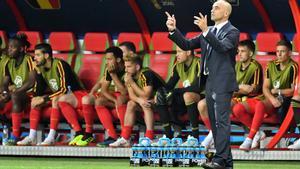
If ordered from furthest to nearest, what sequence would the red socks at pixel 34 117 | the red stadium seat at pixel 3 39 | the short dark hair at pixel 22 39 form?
the red stadium seat at pixel 3 39, the short dark hair at pixel 22 39, the red socks at pixel 34 117

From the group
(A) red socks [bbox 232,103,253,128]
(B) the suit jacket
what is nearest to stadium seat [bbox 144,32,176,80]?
(A) red socks [bbox 232,103,253,128]

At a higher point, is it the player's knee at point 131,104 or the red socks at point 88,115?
the player's knee at point 131,104

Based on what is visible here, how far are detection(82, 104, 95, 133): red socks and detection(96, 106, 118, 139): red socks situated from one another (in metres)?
0.16

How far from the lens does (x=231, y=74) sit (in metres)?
10.3

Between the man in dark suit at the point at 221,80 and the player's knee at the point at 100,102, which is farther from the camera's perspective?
the player's knee at the point at 100,102

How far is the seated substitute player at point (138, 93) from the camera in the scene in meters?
14.1

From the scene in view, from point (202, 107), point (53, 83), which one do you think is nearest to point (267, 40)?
point (202, 107)

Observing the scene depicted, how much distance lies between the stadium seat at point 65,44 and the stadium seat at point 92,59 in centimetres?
13

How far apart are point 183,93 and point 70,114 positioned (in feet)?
5.39

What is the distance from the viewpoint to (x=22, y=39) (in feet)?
49.8

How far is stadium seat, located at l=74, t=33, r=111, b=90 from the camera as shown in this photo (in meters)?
15.3

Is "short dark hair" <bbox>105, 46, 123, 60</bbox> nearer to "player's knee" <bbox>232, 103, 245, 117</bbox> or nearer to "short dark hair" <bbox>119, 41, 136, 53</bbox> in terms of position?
"short dark hair" <bbox>119, 41, 136, 53</bbox>

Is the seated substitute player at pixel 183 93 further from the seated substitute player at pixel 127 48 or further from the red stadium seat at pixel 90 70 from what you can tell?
the red stadium seat at pixel 90 70

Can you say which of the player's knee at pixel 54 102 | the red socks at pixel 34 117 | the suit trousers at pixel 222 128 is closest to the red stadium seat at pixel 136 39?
the player's knee at pixel 54 102
